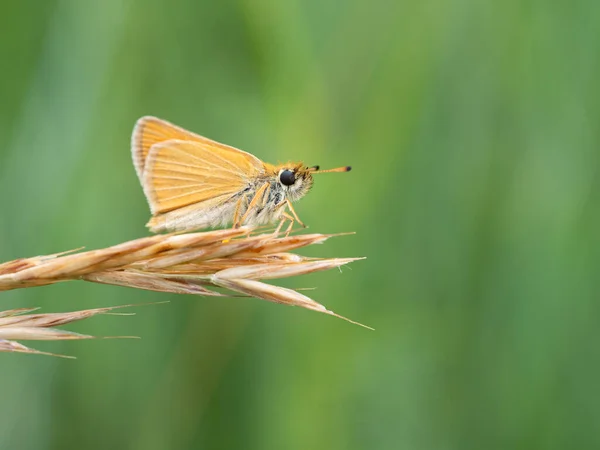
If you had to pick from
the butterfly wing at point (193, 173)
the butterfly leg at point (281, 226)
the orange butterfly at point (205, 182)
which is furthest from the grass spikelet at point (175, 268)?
the butterfly wing at point (193, 173)

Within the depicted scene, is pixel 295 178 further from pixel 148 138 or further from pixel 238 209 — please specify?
pixel 148 138

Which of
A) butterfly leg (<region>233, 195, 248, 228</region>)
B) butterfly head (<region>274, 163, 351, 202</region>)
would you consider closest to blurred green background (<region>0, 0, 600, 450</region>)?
butterfly head (<region>274, 163, 351, 202</region>)

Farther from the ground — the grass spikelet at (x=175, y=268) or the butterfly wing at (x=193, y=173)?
the butterfly wing at (x=193, y=173)

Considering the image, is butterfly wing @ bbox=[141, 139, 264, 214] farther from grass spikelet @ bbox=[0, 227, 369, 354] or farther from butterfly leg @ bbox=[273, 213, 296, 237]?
grass spikelet @ bbox=[0, 227, 369, 354]

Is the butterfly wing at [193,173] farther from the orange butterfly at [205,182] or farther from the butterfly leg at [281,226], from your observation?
the butterfly leg at [281,226]

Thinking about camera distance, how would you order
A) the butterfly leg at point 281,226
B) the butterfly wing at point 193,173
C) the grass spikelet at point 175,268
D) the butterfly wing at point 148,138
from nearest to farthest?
the grass spikelet at point 175,268 → the butterfly leg at point 281,226 → the butterfly wing at point 148,138 → the butterfly wing at point 193,173

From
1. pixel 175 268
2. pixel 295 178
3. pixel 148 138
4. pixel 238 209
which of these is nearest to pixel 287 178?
pixel 295 178

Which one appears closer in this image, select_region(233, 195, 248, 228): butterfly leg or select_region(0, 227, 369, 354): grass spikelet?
select_region(0, 227, 369, 354): grass spikelet
